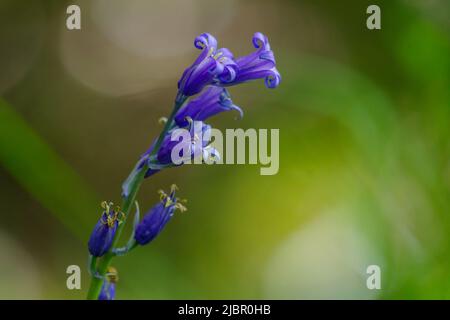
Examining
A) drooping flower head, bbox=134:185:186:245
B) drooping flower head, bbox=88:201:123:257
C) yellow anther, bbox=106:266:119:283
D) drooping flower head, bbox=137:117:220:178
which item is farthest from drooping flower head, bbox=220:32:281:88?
yellow anther, bbox=106:266:119:283

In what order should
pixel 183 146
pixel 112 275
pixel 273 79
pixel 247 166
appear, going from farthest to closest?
pixel 247 166
pixel 112 275
pixel 273 79
pixel 183 146

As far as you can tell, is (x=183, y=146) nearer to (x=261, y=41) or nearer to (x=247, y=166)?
(x=261, y=41)

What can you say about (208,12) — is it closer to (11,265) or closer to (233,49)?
(233,49)

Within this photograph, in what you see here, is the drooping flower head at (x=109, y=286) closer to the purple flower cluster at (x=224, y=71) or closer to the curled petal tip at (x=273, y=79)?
the purple flower cluster at (x=224, y=71)

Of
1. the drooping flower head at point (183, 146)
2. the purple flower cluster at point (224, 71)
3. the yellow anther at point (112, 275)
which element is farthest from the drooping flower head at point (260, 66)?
the yellow anther at point (112, 275)

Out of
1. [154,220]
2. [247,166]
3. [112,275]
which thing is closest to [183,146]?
[154,220]
